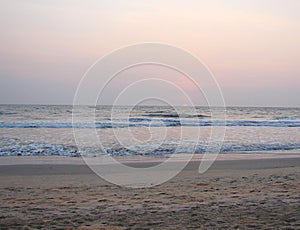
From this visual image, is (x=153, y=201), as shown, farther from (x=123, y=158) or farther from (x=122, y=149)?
(x=122, y=149)

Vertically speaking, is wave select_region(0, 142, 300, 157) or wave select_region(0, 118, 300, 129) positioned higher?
wave select_region(0, 118, 300, 129)

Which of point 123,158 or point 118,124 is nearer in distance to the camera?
point 123,158

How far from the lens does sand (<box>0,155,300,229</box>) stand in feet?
16.6

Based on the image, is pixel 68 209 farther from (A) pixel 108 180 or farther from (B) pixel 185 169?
(B) pixel 185 169

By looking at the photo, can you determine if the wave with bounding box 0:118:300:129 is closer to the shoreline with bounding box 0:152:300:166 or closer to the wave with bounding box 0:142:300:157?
the wave with bounding box 0:142:300:157

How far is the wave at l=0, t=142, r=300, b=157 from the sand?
3.73 meters

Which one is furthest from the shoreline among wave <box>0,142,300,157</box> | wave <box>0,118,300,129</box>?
wave <box>0,118,300,129</box>

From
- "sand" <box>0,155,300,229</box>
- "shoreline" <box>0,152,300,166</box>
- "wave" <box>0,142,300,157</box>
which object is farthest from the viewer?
"wave" <box>0,142,300,157</box>

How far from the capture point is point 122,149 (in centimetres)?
1642

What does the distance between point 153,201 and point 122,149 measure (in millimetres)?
9922

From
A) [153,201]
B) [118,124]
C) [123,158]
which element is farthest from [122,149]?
[118,124]

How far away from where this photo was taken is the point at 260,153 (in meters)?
16.4

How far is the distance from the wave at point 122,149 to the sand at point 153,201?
12.2 feet

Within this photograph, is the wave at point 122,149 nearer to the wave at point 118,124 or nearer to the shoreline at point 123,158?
the shoreline at point 123,158
